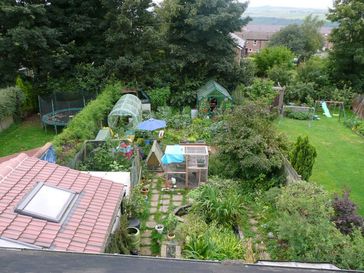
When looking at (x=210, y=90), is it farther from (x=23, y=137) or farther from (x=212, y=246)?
(x=212, y=246)

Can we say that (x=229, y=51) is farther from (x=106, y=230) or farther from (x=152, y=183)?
(x=106, y=230)

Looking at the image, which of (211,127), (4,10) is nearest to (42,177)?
(211,127)

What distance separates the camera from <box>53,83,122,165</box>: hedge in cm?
1066

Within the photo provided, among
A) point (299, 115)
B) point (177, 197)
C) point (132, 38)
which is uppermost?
point (132, 38)

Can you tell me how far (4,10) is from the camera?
706 inches

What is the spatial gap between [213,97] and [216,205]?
1219 cm

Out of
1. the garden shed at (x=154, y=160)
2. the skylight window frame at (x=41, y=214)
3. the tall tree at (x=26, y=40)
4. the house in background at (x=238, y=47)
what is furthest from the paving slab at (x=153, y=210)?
the house in background at (x=238, y=47)

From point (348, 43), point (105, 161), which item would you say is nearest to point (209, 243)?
point (105, 161)

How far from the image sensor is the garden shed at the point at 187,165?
11.6 meters

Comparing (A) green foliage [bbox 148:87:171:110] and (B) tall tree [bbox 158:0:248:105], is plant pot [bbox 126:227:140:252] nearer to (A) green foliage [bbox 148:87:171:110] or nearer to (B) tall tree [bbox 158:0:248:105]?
(A) green foliage [bbox 148:87:171:110]

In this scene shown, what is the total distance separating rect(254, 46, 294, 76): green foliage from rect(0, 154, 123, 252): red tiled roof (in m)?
28.1

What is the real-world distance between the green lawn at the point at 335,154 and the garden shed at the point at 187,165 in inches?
174

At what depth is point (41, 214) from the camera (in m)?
5.54

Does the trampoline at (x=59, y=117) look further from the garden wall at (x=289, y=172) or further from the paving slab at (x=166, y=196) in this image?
the garden wall at (x=289, y=172)
